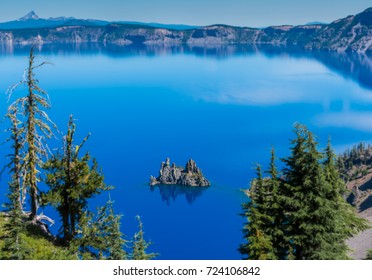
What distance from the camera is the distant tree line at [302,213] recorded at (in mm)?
26422

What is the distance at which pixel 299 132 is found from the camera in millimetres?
28422

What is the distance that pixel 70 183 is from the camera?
102 feet

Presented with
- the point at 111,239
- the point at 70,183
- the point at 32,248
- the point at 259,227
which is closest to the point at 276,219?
the point at 259,227

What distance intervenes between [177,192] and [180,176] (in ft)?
21.1

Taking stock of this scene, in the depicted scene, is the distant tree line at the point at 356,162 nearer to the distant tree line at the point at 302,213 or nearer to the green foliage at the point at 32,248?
the distant tree line at the point at 302,213

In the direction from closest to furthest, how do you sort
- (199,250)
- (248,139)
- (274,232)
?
(274,232)
(199,250)
(248,139)

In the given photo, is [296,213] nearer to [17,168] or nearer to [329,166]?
[329,166]

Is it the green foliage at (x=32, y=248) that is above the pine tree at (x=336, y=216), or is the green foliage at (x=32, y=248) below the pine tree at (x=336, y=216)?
below

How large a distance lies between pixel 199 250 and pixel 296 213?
225ft

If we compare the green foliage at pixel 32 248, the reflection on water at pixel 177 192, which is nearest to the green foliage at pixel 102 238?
the green foliage at pixel 32 248

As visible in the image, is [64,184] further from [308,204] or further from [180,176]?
[180,176]

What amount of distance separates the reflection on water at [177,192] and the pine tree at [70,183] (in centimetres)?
9373
